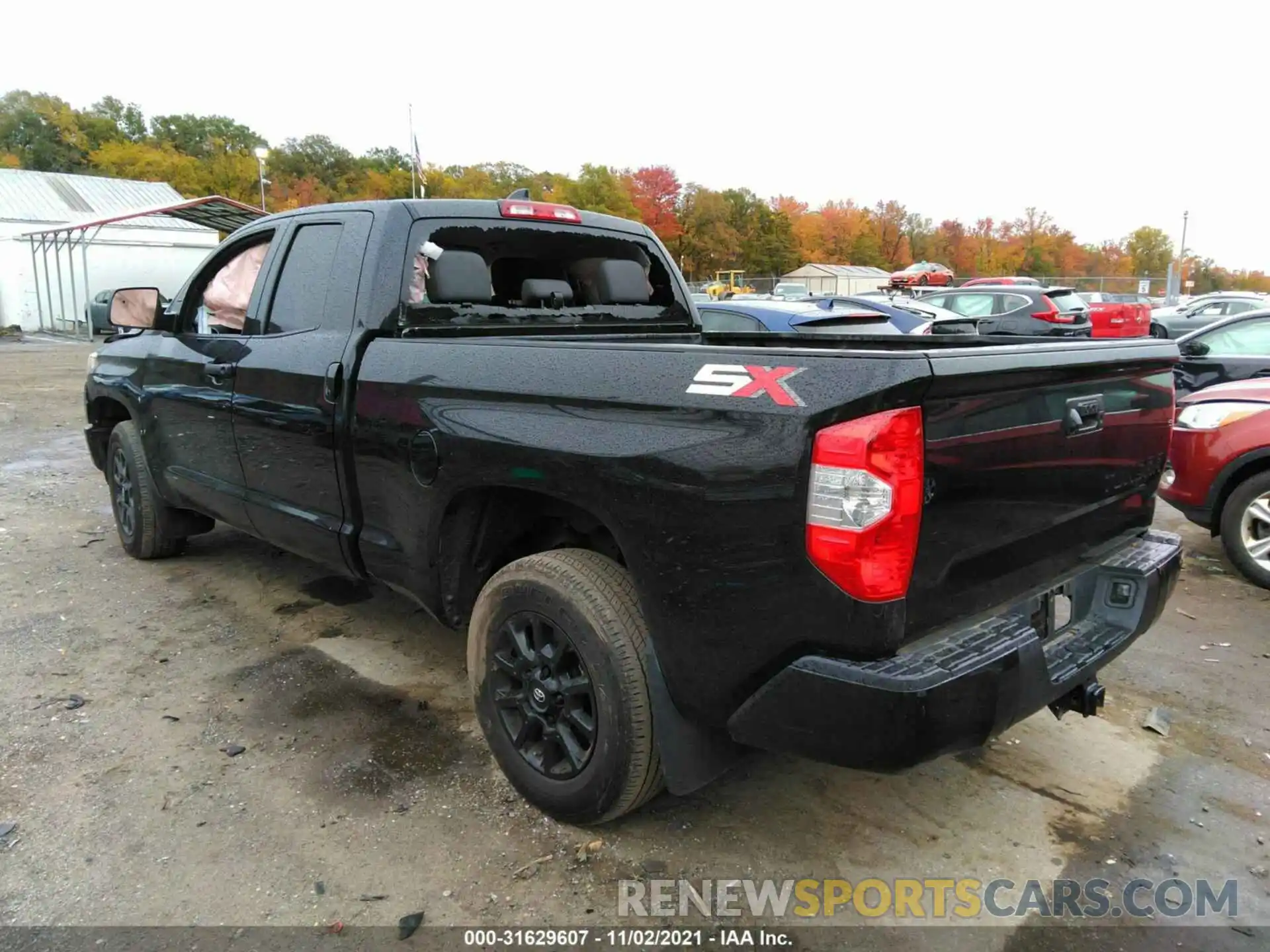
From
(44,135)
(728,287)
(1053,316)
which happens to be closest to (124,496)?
(1053,316)

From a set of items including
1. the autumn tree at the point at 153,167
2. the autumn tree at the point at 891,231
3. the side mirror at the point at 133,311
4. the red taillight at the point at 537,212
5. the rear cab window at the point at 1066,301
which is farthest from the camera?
the autumn tree at the point at 891,231

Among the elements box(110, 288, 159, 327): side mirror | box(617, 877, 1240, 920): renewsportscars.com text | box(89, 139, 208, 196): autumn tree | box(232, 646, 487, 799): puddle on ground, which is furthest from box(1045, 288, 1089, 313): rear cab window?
box(89, 139, 208, 196): autumn tree

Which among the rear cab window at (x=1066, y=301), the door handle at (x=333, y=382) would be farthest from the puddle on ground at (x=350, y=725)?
the rear cab window at (x=1066, y=301)

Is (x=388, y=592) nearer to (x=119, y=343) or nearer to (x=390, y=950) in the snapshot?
(x=119, y=343)

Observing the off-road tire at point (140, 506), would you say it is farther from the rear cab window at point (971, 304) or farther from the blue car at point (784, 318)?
the rear cab window at point (971, 304)

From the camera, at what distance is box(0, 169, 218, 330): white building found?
27344mm

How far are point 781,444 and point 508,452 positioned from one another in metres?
0.96

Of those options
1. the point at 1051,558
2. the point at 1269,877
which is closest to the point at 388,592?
the point at 1051,558

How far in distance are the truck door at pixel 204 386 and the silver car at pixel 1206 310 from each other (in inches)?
715

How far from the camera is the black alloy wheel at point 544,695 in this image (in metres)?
2.63

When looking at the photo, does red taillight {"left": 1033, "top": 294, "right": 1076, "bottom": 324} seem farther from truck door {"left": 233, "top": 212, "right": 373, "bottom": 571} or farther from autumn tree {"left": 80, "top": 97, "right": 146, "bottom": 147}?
autumn tree {"left": 80, "top": 97, "right": 146, "bottom": 147}

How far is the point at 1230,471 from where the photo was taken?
5.00 m

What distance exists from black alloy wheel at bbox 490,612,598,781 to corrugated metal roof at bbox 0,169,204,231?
31.4 m

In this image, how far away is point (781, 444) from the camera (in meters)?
2.02
